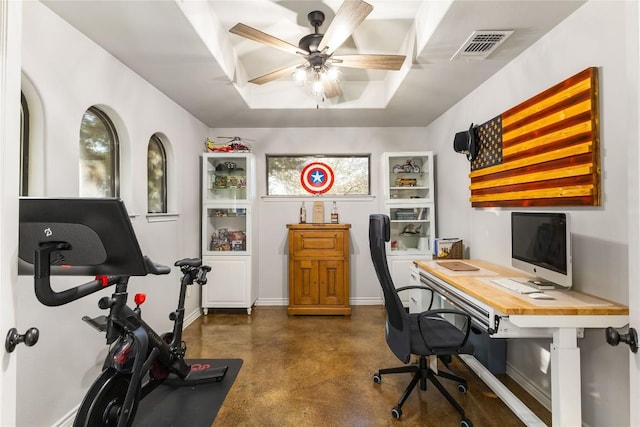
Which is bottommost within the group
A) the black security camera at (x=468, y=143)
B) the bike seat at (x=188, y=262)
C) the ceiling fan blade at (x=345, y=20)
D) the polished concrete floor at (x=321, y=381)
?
the polished concrete floor at (x=321, y=381)

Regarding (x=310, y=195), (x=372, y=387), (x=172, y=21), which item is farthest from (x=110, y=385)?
(x=310, y=195)

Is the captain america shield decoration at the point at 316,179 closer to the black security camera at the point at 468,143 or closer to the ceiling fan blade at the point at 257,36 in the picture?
the black security camera at the point at 468,143

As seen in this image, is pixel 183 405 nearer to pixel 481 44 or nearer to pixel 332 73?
pixel 332 73

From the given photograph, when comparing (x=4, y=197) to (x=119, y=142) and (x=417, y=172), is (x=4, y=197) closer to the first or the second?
(x=119, y=142)

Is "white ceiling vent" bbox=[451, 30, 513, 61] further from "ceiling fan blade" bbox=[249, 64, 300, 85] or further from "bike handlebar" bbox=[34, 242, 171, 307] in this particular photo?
"bike handlebar" bbox=[34, 242, 171, 307]

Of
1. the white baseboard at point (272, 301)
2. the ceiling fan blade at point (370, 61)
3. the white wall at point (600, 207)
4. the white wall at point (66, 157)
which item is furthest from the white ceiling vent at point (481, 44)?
the white baseboard at point (272, 301)

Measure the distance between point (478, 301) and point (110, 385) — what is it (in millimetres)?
2071

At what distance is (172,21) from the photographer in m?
1.98

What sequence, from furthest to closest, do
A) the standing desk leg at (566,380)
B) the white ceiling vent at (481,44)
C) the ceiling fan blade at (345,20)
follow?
the white ceiling vent at (481,44) < the ceiling fan blade at (345,20) < the standing desk leg at (566,380)

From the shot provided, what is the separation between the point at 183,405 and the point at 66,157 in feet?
6.11

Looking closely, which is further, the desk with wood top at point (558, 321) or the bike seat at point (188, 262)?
the bike seat at point (188, 262)

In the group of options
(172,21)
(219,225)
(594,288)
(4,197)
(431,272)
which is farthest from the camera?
(219,225)

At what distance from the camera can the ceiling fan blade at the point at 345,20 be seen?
184 centimetres

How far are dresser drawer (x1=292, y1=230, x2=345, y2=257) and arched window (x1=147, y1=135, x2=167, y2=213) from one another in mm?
1605
